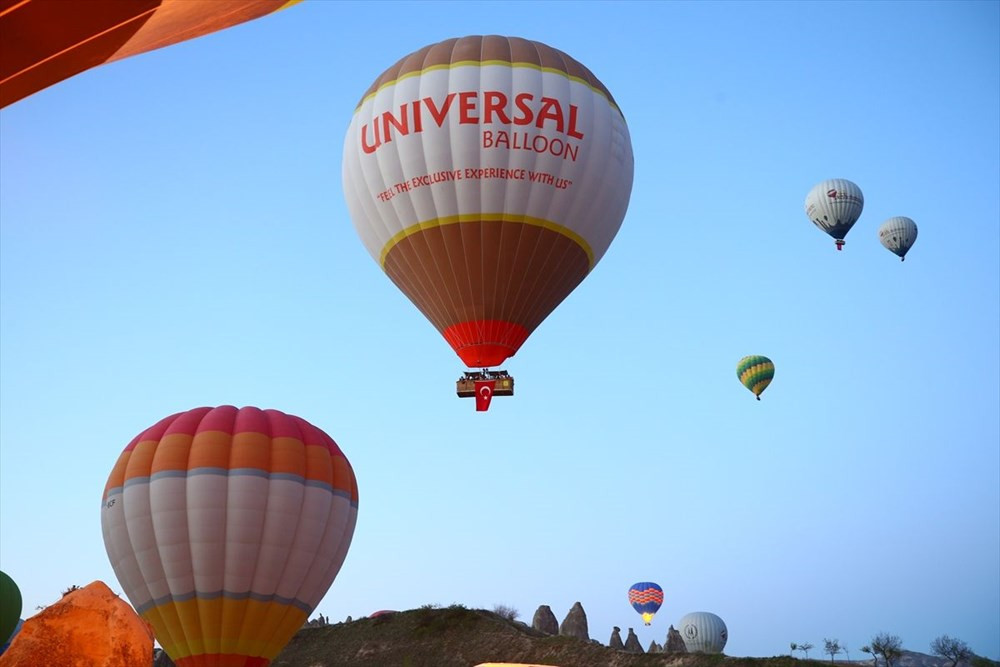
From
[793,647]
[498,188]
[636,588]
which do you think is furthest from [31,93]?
[636,588]

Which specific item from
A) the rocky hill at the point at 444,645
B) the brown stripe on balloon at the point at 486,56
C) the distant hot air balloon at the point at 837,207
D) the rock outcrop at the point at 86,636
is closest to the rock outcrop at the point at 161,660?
the rocky hill at the point at 444,645

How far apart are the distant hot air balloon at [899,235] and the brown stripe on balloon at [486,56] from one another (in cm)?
4207

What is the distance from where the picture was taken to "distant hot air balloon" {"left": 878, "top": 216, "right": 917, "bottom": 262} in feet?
226

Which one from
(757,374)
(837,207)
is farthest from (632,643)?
(837,207)

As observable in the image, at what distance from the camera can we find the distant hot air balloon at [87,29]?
5.68 m

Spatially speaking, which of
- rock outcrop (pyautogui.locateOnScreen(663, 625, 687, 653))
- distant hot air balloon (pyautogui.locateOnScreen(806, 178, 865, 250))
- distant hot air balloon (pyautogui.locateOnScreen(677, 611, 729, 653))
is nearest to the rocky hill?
rock outcrop (pyautogui.locateOnScreen(663, 625, 687, 653))

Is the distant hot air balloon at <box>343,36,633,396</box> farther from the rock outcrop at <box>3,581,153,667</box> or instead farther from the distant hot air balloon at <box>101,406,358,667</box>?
the rock outcrop at <box>3,581,153,667</box>

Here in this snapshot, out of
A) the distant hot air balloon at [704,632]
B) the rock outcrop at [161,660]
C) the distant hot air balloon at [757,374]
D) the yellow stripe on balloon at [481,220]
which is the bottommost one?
the rock outcrop at [161,660]

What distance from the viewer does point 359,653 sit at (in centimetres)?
5519

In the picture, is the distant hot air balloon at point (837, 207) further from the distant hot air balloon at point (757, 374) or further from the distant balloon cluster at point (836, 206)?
the distant hot air balloon at point (757, 374)

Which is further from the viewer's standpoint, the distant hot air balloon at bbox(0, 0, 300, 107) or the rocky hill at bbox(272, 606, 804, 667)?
the rocky hill at bbox(272, 606, 804, 667)

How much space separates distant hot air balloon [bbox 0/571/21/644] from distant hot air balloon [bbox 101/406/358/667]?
18.8m

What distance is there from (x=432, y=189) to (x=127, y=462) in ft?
39.7

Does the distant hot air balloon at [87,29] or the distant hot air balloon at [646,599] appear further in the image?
the distant hot air balloon at [646,599]
